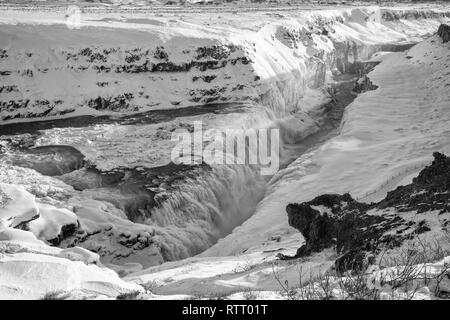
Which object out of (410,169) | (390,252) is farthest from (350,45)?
(390,252)

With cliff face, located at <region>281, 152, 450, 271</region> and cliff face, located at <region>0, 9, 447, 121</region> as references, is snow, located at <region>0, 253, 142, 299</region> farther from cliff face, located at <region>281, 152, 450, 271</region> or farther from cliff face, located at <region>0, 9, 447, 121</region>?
cliff face, located at <region>0, 9, 447, 121</region>

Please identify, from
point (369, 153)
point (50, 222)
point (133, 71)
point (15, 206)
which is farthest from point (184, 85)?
point (15, 206)

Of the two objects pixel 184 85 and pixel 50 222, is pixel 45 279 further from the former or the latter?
pixel 184 85

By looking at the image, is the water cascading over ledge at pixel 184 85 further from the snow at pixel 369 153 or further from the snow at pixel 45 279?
the snow at pixel 45 279

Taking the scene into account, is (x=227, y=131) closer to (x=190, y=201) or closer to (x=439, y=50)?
(x=190, y=201)

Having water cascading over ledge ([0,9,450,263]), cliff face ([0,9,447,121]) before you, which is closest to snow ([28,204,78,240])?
water cascading over ledge ([0,9,450,263])

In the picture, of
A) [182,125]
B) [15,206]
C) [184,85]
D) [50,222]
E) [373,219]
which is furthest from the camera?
[184,85]

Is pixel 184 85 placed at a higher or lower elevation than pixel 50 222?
higher

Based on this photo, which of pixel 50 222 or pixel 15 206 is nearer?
pixel 15 206
